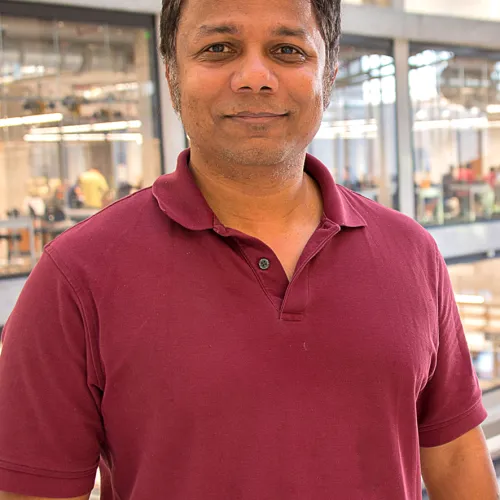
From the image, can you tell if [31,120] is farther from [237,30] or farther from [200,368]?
[200,368]

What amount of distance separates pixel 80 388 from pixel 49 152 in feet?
13.0

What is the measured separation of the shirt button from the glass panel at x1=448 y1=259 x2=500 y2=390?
5652mm

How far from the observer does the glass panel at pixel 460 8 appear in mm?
6066

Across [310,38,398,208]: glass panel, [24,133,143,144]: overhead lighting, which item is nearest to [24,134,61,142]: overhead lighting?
[24,133,143,144]: overhead lighting

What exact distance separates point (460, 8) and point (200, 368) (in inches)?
238

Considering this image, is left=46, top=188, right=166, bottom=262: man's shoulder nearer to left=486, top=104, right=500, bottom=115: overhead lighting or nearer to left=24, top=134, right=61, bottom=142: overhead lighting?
left=24, top=134, right=61, bottom=142: overhead lighting

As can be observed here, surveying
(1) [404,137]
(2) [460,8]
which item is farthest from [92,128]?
(2) [460,8]

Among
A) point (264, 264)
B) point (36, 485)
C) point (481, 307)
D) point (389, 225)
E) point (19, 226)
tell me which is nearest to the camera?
point (36, 485)

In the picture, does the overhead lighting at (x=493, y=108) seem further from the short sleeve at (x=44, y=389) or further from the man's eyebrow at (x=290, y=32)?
the short sleeve at (x=44, y=389)

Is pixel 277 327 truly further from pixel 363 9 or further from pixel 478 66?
pixel 478 66

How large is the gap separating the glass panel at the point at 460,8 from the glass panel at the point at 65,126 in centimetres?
249

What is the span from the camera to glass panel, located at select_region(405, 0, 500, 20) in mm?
6066


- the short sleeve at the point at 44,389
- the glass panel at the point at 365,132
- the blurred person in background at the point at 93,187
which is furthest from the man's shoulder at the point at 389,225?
the glass panel at the point at 365,132

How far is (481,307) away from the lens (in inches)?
275
